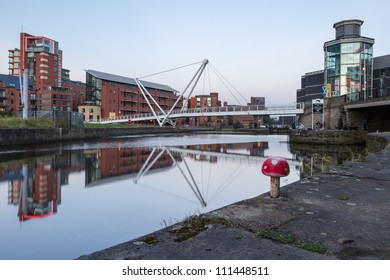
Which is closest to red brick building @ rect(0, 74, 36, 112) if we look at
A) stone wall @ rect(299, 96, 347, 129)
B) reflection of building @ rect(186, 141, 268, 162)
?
reflection of building @ rect(186, 141, 268, 162)

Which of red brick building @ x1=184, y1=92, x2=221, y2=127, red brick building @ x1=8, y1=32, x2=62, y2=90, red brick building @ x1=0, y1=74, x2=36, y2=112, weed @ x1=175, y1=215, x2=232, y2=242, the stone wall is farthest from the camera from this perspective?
red brick building @ x1=184, y1=92, x2=221, y2=127

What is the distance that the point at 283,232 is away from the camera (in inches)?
125

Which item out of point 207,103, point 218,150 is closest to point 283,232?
point 218,150

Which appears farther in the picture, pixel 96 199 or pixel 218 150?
pixel 218 150

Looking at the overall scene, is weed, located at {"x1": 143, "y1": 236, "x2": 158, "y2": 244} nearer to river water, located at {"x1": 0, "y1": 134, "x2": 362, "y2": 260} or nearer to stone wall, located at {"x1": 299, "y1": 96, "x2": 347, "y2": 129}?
river water, located at {"x1": 0, "y1": 134, "x2": 362, "y2": 260}

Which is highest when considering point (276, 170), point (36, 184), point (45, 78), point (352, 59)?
point (45, 78)

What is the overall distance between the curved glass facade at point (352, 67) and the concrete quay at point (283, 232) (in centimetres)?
4699

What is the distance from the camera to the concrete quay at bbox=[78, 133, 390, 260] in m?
2.64

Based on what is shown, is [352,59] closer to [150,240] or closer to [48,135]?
[48,135]

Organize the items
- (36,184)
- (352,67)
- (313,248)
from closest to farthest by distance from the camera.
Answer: (313,248), (36,184), (352,67)

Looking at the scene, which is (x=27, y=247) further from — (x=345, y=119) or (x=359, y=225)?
(x=345, y=119)

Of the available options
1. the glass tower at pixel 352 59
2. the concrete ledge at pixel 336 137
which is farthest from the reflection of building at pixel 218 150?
the glass tower at pixel 352 59

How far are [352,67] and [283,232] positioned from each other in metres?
51.6
